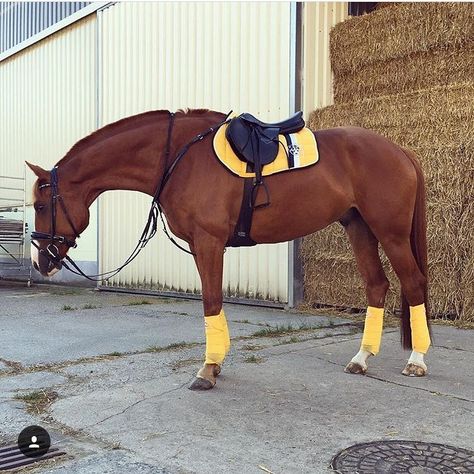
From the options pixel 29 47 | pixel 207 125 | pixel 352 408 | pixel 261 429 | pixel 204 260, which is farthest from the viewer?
pixel 29 47

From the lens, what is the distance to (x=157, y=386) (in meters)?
3.63

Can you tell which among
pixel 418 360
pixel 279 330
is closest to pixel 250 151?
pixel 418 360

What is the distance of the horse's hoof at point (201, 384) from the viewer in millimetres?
3531

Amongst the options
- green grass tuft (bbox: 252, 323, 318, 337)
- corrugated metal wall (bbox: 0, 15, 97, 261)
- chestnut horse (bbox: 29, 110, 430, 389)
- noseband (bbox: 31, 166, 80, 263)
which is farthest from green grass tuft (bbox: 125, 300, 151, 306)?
noseband (bbox: 31, 166, 80, 263)

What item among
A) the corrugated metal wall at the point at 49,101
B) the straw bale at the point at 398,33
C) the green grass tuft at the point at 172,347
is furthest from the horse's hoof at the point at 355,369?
the corrugated metal wall at the point at 49,101

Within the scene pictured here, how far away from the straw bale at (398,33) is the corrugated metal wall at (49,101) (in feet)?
17.5

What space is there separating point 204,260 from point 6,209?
10574 millimetres

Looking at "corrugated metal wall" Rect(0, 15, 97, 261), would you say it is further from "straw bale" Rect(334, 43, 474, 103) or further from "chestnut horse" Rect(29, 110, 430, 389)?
"chestnut horse" Rect(29, 110, 430, 389)

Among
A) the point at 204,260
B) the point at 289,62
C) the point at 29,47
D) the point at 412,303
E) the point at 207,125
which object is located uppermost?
the point at 29,47

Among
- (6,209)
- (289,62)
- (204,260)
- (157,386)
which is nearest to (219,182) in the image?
(204,260)

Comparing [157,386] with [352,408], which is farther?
[157,386]

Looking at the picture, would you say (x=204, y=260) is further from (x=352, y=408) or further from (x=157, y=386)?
(x=352, y=408)

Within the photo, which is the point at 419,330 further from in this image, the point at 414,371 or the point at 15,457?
the point at 15,457

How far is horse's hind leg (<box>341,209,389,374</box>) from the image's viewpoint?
404 centimetres
